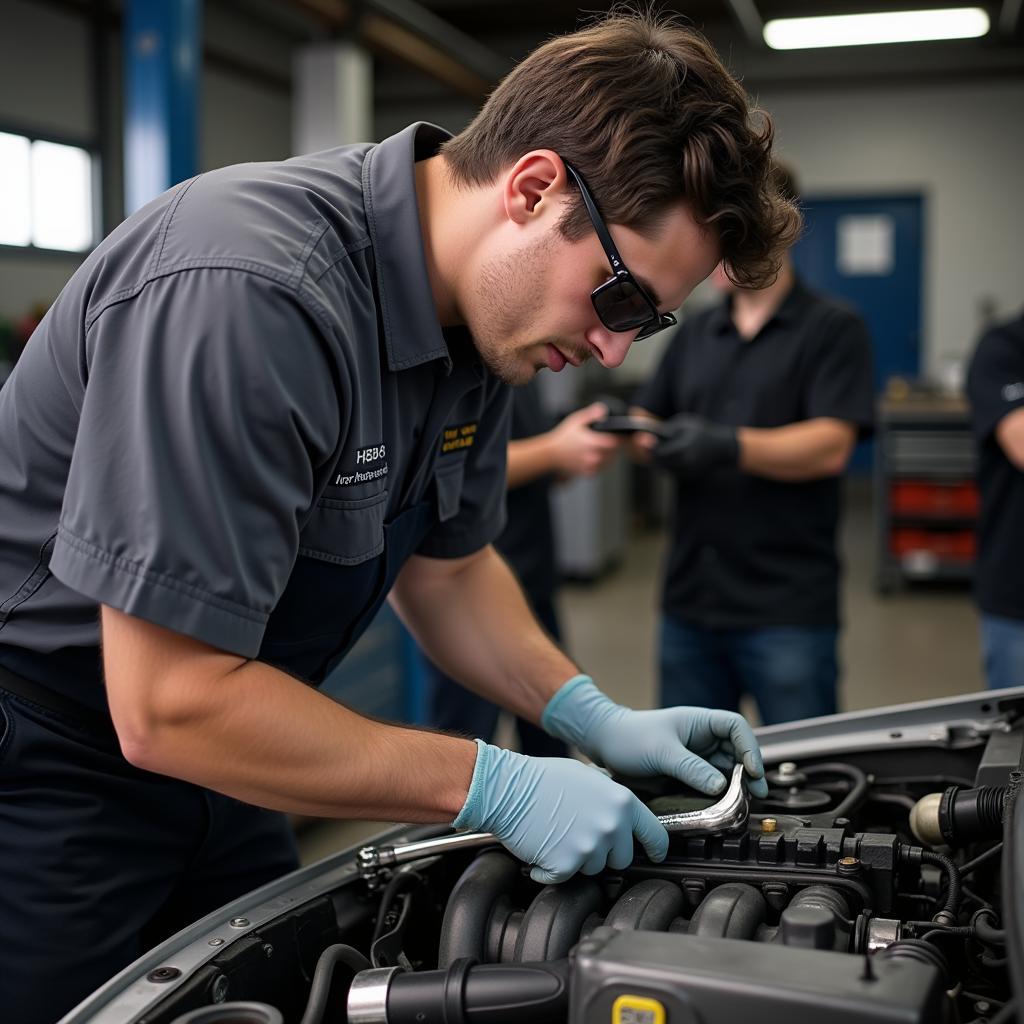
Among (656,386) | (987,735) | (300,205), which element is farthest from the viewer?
(656,386)

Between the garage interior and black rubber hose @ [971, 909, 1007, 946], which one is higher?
the garage interior

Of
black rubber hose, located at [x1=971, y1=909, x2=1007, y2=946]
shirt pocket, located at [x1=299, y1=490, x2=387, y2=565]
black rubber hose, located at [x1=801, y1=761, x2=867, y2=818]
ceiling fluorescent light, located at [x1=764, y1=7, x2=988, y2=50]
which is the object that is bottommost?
black rubber hose, located at [x1=971, y1=909, x2=1007, y2=946]

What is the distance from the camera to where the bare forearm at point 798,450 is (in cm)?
250

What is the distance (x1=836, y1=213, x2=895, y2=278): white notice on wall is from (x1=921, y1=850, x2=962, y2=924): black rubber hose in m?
8.89

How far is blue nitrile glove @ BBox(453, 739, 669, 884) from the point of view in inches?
41.8

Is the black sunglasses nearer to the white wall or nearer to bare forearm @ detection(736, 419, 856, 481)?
bare forearm @ detection(736, 419, 856, 481)

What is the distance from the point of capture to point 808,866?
1086 millimetres

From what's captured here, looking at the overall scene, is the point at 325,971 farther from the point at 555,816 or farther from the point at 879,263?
the point at 879,263

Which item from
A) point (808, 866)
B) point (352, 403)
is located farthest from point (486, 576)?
point (808, 866)

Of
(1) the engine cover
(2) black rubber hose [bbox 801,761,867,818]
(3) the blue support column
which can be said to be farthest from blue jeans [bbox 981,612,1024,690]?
A: (3) the blue support column

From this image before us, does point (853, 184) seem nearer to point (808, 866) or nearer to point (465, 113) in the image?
A: point (465, 113)

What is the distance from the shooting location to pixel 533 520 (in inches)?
118

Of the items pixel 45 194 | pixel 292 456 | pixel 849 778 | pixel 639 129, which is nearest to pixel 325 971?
pixel 292 456

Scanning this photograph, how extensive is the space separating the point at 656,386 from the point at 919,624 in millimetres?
3130
